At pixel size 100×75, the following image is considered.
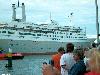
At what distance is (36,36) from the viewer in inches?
3292

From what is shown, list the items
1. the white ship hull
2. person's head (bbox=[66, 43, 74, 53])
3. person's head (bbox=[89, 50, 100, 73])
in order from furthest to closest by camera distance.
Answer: the white ship hull < person's head (bbox=[66, 43, 74, 53]) < person's head (bbox=[89, 50, 100, 73])

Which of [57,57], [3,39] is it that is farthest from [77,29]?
[57,57]

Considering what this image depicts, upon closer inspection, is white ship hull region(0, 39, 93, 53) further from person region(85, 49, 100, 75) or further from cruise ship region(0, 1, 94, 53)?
person region(85, 49, 100, 75)

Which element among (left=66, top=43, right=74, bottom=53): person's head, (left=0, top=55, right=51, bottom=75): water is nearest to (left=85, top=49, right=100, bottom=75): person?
(left=66, top=43, right=74, bottom=53): person's head

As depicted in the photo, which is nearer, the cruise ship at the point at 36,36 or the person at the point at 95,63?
the person at the point at 95,63

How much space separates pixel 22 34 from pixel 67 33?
10.3 metres

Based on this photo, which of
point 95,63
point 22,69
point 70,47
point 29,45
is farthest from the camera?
point 29,45

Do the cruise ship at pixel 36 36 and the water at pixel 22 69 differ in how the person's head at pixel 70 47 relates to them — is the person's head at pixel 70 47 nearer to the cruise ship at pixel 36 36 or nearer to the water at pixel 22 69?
the water at pixel 22 69

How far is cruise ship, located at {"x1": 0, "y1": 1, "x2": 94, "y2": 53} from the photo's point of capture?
8175 cm

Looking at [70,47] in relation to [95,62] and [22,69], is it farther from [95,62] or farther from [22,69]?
[22,69]

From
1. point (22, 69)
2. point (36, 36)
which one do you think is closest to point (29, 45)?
point (36, 36)

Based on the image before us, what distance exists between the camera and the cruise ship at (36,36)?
81.8 meters

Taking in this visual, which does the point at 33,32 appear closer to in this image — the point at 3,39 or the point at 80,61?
the point at 3,39

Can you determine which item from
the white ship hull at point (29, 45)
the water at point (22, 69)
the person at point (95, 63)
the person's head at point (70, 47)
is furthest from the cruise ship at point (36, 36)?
the person at point (95, 63)
